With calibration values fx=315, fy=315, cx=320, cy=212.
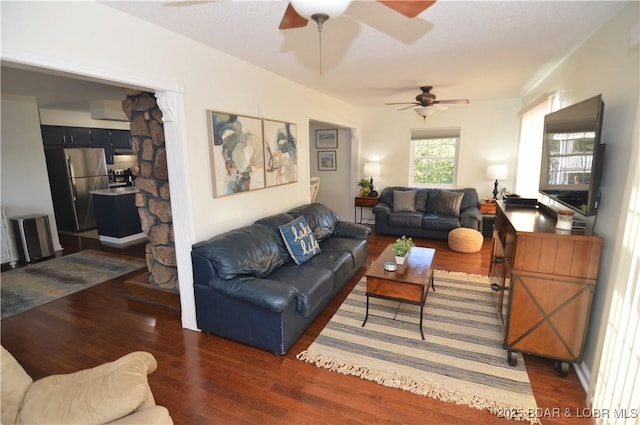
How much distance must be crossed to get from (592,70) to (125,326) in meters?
4.53

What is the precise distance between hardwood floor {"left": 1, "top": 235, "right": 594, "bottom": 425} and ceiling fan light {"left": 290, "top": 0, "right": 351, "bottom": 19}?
214 centimetres

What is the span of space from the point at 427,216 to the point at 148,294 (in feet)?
14.3

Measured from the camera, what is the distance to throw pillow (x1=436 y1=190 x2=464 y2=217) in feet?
18.1

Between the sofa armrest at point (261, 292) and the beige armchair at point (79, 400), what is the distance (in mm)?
987

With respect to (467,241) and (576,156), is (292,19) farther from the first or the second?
(467,241)

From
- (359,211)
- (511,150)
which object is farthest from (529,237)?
(359,211)

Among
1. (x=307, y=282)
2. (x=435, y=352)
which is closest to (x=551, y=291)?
(x=435, y=352)

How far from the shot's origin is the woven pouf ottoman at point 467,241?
4746 mm

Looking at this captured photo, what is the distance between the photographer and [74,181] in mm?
6117

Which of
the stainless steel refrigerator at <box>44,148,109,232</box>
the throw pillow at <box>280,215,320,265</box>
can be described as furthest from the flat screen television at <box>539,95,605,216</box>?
the stainless steel refrigerator at <box>44,148,109,232</box>

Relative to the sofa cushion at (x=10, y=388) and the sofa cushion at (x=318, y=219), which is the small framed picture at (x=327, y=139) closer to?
the sofa cushion at (x=318, y=219)

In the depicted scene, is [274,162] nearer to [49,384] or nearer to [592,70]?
[49,384]

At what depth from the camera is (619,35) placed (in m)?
2.05

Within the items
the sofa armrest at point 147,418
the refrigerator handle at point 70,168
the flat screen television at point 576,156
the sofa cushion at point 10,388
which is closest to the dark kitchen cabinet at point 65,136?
the refrigerator handle at point 70,168
